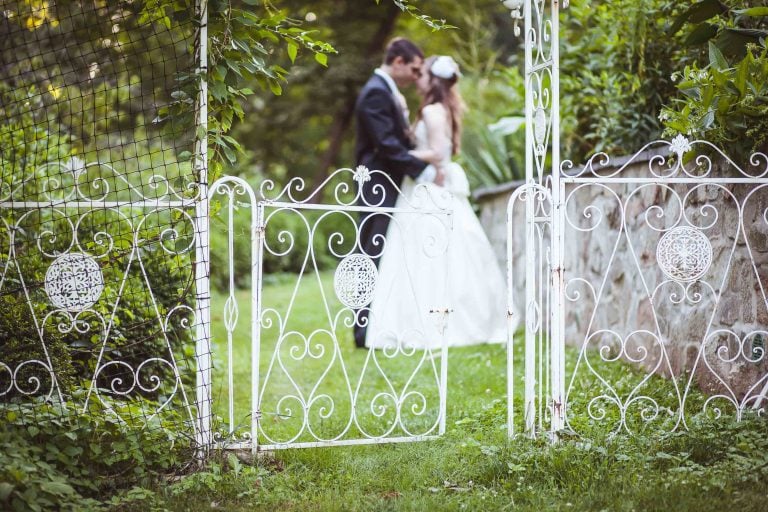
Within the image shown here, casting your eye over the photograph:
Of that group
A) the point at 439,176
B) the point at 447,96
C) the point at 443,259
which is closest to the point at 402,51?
the point at 447,96

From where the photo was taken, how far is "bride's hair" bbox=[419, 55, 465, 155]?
6328 mm

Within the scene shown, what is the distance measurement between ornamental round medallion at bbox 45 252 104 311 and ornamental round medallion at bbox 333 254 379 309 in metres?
1.05

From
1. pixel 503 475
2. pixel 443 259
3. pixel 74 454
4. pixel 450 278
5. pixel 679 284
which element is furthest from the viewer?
pixel 443 259

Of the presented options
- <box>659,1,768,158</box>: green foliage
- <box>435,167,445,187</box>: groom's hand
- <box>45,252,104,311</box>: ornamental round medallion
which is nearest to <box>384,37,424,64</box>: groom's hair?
<box>435,167,445,187</box>: groom's hand

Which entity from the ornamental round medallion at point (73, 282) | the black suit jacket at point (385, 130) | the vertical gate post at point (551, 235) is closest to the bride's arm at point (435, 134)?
the black suit jacket at point (385, 130)

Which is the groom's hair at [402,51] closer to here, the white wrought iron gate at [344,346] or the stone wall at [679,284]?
the white wrought iron gate at [344,346]

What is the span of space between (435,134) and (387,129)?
16.4 inches

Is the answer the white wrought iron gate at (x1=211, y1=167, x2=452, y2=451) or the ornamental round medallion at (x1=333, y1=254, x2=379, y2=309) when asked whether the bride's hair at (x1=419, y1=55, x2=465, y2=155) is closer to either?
the white wrought iron gate at (x1=211, y1=167, x2=452, y2=451)

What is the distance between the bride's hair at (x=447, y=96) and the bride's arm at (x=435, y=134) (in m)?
0.07

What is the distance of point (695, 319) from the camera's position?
4145mm

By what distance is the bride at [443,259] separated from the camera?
6.14 meters

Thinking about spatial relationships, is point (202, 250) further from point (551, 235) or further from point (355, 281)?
point (551, 235)

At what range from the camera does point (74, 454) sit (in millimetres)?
2945

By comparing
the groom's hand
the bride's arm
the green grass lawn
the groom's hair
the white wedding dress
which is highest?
the groom's hair
